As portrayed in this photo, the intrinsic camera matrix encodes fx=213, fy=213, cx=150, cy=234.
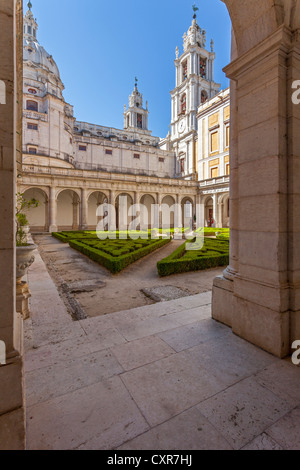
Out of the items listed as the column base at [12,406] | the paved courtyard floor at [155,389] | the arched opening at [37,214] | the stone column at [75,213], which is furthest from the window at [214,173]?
the column base at [12,406]

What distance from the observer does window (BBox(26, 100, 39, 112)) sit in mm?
29078

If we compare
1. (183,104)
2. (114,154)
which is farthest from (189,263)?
(183,104)

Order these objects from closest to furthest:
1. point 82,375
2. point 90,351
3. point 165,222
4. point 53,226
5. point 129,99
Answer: point 82,375, point 90,351, point 53,226, point 165,222, point 129,99

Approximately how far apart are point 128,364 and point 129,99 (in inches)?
2589

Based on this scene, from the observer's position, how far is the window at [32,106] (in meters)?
29.1

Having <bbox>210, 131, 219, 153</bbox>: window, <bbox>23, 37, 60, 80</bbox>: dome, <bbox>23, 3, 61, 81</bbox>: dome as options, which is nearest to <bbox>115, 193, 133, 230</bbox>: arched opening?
<bbox>210, 131, 219, 153</bbox>: window

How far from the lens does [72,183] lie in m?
24.5

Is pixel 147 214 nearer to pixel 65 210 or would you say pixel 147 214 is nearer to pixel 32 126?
pixel 65 210

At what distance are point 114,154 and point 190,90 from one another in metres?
16.7

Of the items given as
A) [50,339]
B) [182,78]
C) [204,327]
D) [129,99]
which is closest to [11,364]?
[50,339]

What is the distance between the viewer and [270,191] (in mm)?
2625

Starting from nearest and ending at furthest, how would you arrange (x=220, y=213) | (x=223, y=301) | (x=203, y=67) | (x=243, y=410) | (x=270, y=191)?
(x=243, y=410) → (x=270, y=191) → (x=223, y=301) → (x=220, y=213) → (x=203, y=67)

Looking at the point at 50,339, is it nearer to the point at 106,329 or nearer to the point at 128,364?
the point at 106,329

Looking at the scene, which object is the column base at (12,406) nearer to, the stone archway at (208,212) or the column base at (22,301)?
the column base at (22,301)
